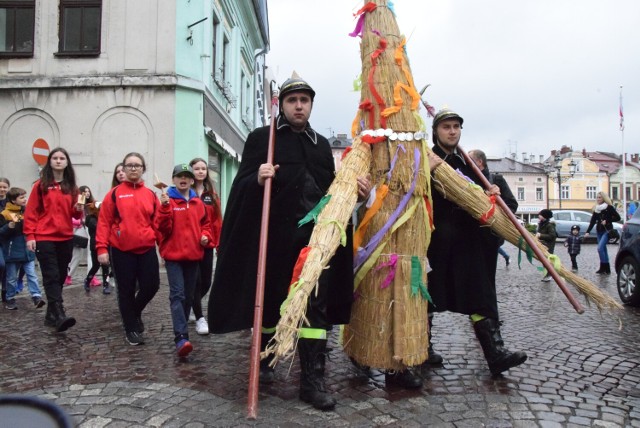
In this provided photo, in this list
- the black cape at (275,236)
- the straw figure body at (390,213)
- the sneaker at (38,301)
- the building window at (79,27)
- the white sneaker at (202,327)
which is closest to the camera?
A: the straw figure body at (390,213)

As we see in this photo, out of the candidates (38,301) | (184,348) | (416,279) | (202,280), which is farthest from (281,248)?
(38,301)

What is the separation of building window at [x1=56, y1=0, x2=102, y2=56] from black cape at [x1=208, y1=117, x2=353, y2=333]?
10694 mm

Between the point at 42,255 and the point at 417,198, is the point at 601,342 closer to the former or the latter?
the point at 417,198

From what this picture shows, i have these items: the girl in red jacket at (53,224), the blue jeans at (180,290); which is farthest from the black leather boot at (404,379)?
the girl in red jacket at (53,224)

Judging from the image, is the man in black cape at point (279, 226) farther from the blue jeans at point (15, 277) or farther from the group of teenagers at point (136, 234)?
the blue jeans at point (15, 277)

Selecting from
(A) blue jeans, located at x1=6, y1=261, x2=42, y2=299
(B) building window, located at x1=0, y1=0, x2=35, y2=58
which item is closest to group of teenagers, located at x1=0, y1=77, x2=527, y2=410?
(A) blue jeans, located at x1=6, y1=261, x2=42, y2=299

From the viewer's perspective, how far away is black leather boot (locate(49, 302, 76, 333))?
512 cm

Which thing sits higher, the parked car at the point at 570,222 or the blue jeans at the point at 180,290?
the parked car at the point at 570,222

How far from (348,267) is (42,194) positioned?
143 inches

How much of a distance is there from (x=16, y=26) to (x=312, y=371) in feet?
43.6

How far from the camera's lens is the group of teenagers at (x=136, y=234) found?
4.79 meters

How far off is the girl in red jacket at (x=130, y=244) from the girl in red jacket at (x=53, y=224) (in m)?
0.83

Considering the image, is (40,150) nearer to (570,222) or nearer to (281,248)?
(281,248)

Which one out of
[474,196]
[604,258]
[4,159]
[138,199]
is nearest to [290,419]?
[474,196]
